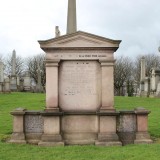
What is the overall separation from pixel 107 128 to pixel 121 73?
62612 millimetres

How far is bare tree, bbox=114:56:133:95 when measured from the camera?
7025 cm

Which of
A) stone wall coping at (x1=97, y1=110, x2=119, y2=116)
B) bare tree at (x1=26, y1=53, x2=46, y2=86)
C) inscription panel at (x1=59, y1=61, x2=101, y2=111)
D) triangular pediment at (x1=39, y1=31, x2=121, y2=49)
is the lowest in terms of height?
stone wall coping at (x1=97, y1=110, x2=119, y2=116)

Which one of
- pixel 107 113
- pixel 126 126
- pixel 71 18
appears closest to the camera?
pixel 107 113

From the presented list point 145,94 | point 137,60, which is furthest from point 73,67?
point 137,60

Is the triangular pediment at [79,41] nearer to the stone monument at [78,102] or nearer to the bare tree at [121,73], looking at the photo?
the stone monument at [78,102]

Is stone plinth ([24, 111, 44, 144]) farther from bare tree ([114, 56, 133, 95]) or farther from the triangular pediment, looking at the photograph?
bare tree ([114, 56, 133, 95])

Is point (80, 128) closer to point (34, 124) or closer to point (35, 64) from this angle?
point (34, 124)

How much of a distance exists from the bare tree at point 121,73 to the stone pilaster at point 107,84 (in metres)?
59.4

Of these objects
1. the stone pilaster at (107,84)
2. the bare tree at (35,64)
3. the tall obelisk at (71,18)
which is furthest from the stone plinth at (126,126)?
the bare tree at (35,64)

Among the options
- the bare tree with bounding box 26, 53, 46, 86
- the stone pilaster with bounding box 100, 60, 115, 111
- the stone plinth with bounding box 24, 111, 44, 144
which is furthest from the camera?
the bare tree with bounding box 26, 53, 46, 86

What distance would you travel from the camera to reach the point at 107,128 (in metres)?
9.88

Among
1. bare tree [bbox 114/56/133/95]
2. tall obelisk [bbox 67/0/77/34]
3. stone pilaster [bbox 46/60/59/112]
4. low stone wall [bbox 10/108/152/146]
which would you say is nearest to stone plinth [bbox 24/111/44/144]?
low stone wall [bbox 10/108/152/146]

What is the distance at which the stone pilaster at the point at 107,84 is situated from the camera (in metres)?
9.97

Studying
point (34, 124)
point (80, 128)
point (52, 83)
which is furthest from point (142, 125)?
point (34, 124)
